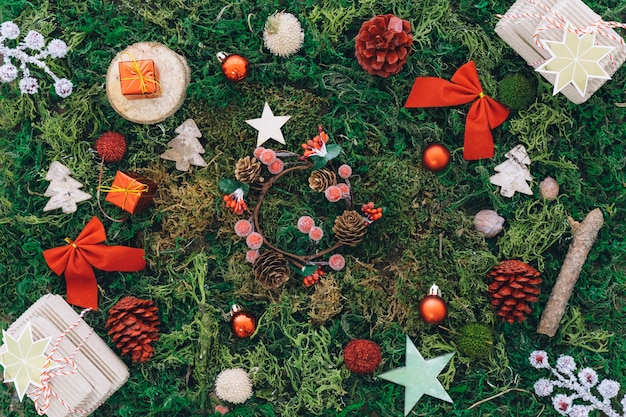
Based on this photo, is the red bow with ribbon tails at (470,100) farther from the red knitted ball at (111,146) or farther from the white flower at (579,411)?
the red knitted ball at (111,146)

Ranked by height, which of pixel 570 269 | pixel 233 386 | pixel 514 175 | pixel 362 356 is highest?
pixel 514 175

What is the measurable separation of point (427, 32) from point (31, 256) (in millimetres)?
1753

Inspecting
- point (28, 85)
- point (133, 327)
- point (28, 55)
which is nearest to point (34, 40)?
point (28, 55)

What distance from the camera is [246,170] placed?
2.13 m

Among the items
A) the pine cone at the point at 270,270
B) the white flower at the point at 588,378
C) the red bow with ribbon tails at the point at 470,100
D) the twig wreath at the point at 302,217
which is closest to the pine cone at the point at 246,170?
the twig wreath at the point at 302,217

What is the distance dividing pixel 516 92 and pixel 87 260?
173 centimetres

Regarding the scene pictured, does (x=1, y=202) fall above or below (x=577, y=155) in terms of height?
below

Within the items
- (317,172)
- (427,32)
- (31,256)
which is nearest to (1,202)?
(31,256)

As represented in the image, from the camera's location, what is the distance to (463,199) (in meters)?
2.22

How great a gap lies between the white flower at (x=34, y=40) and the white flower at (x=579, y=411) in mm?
2440

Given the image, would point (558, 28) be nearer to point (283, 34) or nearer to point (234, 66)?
point (283, 34)

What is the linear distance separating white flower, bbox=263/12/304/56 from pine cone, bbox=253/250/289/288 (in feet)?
2.54

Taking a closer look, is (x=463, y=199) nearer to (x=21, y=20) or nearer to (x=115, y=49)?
(x=115, y=49)

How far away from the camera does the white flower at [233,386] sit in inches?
84.3
